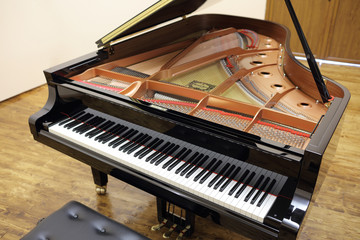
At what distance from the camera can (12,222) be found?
256 centimetres

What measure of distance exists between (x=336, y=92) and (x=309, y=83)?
23 centimetres

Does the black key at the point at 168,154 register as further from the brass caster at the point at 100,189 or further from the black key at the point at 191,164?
the brass caster at the point at 100,189

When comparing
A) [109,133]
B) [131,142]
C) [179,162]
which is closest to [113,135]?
[109,133]

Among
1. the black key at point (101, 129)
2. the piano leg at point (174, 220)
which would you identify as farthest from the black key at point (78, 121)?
the piano leg at point (174, 220)

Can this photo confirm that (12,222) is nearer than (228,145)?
No

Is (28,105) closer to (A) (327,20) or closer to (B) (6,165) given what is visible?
(B) (6,165)

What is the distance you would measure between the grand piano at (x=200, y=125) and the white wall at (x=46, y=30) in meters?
1.74

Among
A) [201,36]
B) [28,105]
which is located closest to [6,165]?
[28,105]

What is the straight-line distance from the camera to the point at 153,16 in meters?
2.43

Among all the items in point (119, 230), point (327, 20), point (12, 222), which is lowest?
point (12, 222)

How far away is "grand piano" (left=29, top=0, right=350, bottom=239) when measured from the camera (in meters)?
1.52

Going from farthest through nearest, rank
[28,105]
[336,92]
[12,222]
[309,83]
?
1. [28,105]
2. [12,222]
3. [309,83]
4. [336,92]

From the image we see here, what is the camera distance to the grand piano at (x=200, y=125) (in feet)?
4.98

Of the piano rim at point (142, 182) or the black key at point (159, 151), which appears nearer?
the piano rim at point (142, 182)
